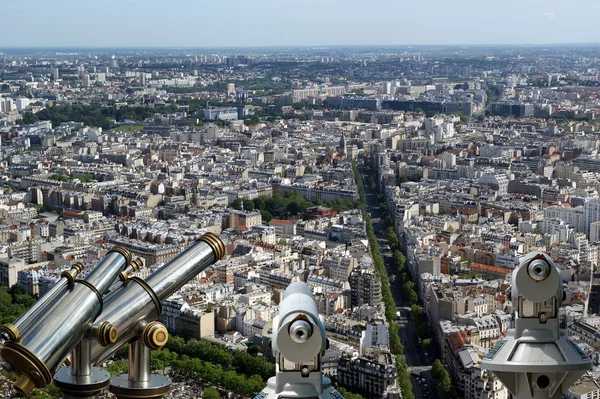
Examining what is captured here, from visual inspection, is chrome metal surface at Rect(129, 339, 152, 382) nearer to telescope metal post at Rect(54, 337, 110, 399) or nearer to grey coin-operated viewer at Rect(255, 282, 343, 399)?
telescope metal post at Rect(54, 337, 110, 399)

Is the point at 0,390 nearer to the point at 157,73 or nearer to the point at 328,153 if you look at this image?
the point at 328,153

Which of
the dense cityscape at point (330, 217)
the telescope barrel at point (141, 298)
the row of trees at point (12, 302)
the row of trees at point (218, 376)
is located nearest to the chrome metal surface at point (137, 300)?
the telescope barrel at point (141, 298)

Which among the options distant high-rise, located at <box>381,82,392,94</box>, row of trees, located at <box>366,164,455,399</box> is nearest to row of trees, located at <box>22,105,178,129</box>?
distant high-rise, located at <box>381,82,392,94</box>

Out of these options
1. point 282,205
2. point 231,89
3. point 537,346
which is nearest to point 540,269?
→ point 537,346

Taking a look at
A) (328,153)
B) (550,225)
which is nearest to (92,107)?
(328,153)

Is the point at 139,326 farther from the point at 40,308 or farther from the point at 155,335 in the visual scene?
the point at 40,308

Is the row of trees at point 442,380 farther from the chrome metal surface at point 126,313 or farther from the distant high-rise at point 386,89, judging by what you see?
the distant high-rise at point 386,89
